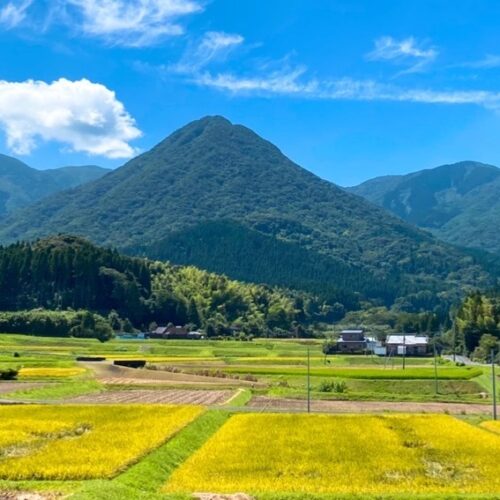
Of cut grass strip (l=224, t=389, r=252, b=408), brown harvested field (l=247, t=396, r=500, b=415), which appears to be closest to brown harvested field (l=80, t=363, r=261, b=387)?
cut grass strip (l=224, t=389, r=252, b=408)

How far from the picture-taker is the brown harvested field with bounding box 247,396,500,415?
45031mm

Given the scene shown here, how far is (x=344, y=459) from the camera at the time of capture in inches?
955

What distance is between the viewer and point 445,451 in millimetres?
26406

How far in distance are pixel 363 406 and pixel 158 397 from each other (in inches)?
593

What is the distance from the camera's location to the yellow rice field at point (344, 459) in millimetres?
19984

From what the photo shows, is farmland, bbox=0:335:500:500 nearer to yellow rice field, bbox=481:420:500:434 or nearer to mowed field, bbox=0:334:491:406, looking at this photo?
yellow rice field, bbox=481:420:500:434

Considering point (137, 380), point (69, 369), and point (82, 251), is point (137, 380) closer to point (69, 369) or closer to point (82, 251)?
point (69, 369)

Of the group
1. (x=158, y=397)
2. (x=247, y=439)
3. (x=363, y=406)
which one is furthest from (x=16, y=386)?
(x=247, y=439)

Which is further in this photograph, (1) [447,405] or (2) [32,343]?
(2) [32,343]

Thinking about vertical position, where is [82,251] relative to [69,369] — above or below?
above

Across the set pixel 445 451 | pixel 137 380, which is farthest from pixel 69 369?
pixel 445 451

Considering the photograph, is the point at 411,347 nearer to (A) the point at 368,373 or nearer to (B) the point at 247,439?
(A) the point at 368,373

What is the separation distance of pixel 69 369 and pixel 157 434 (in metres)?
44.4

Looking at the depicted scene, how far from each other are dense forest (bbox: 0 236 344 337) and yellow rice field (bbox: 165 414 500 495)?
309 ft
